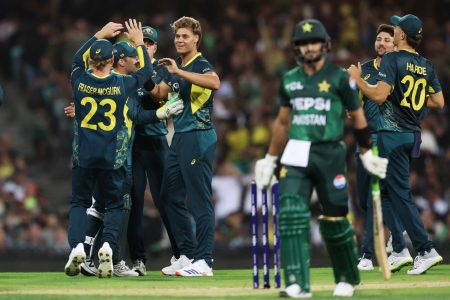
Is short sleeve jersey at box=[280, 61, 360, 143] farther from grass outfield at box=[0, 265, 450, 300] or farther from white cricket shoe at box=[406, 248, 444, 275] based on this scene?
white cricket shoe at box=[406, 248, 444, 275]

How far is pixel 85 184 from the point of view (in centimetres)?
1071

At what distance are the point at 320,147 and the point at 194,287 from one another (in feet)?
6.15

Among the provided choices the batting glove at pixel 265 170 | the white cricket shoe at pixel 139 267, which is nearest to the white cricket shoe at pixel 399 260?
the white cricket shoe at pixel 139 267

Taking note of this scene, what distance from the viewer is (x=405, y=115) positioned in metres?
11.1

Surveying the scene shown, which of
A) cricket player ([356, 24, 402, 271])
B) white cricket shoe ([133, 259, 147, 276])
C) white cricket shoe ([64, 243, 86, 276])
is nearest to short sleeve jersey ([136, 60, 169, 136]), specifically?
white cricket shoe ([133, 259, 147, 276])

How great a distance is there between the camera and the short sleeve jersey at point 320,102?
8328 mm

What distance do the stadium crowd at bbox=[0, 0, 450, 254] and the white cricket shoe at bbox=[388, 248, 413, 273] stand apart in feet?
Answer: 16.7

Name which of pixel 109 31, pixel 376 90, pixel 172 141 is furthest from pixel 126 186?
pixel 376 90

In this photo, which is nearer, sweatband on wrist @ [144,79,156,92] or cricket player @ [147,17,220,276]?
cricket player @ [147,17,220,276]

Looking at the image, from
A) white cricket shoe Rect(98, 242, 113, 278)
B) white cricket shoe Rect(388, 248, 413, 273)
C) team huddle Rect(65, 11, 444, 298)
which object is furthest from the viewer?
white cricket shoe Rect(388, 248, 413, 273)

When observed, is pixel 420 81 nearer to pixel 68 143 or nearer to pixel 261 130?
pixel 261 130

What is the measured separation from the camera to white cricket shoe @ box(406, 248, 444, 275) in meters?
10.8

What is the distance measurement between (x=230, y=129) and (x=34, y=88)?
3.79m

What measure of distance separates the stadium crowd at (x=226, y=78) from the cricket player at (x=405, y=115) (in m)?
5.57
